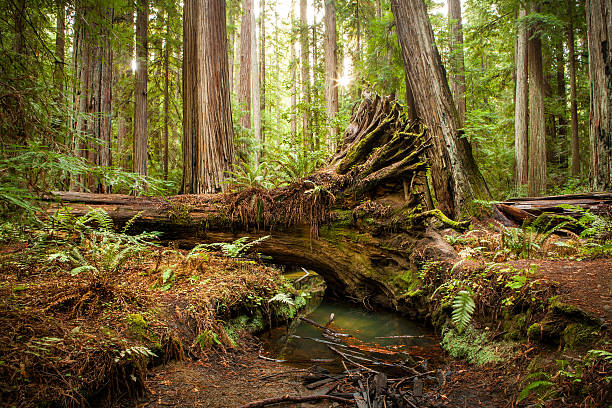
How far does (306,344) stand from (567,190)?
40.9 feet

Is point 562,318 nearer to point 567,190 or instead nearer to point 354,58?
point 567,190

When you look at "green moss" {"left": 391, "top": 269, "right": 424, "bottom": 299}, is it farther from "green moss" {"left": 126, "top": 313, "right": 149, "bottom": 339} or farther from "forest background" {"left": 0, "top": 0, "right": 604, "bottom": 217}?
"green moss" {"left": 126, "top": 313, "right": 149, "bottom": 339}

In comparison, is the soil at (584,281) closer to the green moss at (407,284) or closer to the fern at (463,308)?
the fern at (463,308)

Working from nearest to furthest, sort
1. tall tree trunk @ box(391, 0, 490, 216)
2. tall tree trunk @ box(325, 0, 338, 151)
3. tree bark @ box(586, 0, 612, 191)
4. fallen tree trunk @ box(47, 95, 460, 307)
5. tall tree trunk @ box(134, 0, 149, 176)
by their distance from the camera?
fallen tree trunk @ box(47, 95, 460, 307), tree bark @ box(586, 0, 612, 191), tall tree trunk @ box(391, 0, 490, 216), tall tree trunk @ box(134, 0, 149, 176), tall tree trunk @ box(325, 0, 338, 151)

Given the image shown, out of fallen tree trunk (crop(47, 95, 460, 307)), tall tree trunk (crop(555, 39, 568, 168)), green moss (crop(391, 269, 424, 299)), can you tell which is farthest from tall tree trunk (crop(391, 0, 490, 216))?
tall tree trunk (crop(555, 39, 568, 168))

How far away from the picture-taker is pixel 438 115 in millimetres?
6805

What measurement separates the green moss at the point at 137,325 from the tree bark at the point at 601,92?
8.06 meters

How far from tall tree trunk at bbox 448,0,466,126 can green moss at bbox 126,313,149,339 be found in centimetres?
1121

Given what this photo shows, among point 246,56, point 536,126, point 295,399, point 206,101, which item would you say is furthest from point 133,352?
point 246,56

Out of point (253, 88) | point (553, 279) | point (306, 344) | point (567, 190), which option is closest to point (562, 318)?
point (553, 279)

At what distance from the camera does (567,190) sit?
1112 centimetres

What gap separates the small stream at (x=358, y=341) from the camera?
→ 3.19m

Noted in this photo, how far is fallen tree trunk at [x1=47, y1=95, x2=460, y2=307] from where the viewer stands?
5.04 m

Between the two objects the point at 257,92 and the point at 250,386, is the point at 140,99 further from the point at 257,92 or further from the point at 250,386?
the point at 250,386
